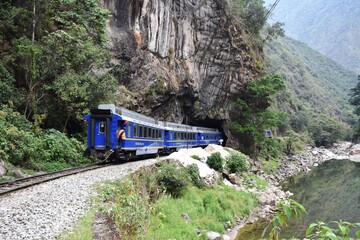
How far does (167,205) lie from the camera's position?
12.8 m

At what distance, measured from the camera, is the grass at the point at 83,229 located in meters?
6.69

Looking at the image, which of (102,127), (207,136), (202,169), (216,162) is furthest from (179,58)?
(102,127)

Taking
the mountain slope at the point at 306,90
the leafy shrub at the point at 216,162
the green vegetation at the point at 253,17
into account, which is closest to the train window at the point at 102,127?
the leafy shrub at the point at 216,162

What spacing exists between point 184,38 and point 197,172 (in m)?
23.2

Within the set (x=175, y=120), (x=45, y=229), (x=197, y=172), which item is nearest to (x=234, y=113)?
(x=175, y=120)

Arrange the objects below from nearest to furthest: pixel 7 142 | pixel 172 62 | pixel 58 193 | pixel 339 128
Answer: pixel 58 193, pixel 7 142, pixel 172 62, pixel 339 128

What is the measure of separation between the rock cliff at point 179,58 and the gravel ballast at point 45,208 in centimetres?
1601

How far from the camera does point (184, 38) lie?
38438 mm

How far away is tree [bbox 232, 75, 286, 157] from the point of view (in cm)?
4028

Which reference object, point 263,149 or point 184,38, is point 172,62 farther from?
point 263,149

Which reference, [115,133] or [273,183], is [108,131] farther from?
[273,183]

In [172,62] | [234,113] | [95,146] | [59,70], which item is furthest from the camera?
[234,113]

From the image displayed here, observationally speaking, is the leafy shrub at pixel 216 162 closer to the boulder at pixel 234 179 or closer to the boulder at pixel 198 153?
the boulder at pixel 198 153

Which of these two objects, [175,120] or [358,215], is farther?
[175,120]
